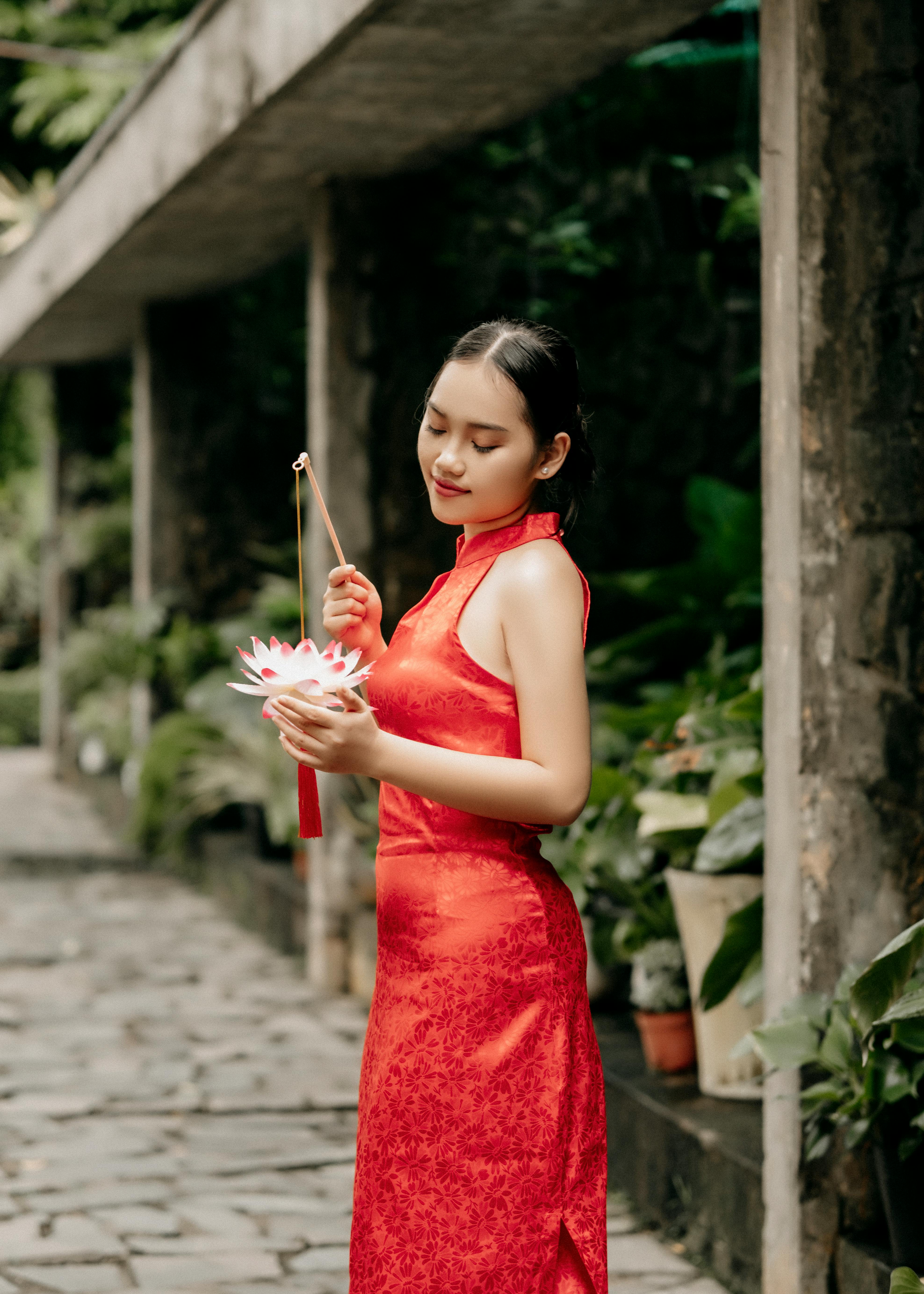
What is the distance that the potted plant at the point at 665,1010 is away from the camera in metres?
3.52

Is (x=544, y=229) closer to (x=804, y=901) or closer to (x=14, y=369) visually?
(x=804, y=901)

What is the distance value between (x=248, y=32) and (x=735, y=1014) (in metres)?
3.17

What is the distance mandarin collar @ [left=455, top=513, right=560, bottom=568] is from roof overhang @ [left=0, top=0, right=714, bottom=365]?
2.03 meters

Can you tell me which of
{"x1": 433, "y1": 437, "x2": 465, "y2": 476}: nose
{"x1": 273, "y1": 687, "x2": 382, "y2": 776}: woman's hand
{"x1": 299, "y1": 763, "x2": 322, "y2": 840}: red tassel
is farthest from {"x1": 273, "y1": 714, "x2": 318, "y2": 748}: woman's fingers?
{"x1": 433, "y1": 437, "x2": 465, "y2": 476}: nose

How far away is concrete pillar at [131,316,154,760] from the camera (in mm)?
8430

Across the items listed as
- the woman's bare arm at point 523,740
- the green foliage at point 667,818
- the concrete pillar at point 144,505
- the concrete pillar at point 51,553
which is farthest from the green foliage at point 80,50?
the woman's bare arm at point 523,740

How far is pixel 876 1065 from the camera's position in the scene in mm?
2393

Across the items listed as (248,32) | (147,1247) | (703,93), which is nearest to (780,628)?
(147,1247)

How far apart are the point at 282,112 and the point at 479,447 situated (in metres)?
2.97

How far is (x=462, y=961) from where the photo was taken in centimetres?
179

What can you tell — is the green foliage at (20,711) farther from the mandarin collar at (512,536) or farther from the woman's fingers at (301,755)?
the woman's fingers at (301,755)

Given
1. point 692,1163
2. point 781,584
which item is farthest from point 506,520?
point 692,1163

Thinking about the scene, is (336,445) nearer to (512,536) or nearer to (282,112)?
(282,112)

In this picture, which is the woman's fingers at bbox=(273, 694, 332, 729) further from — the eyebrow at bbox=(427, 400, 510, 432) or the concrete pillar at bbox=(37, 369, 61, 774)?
the concrete pillar at bbox=(37, 369, 61, 774)
